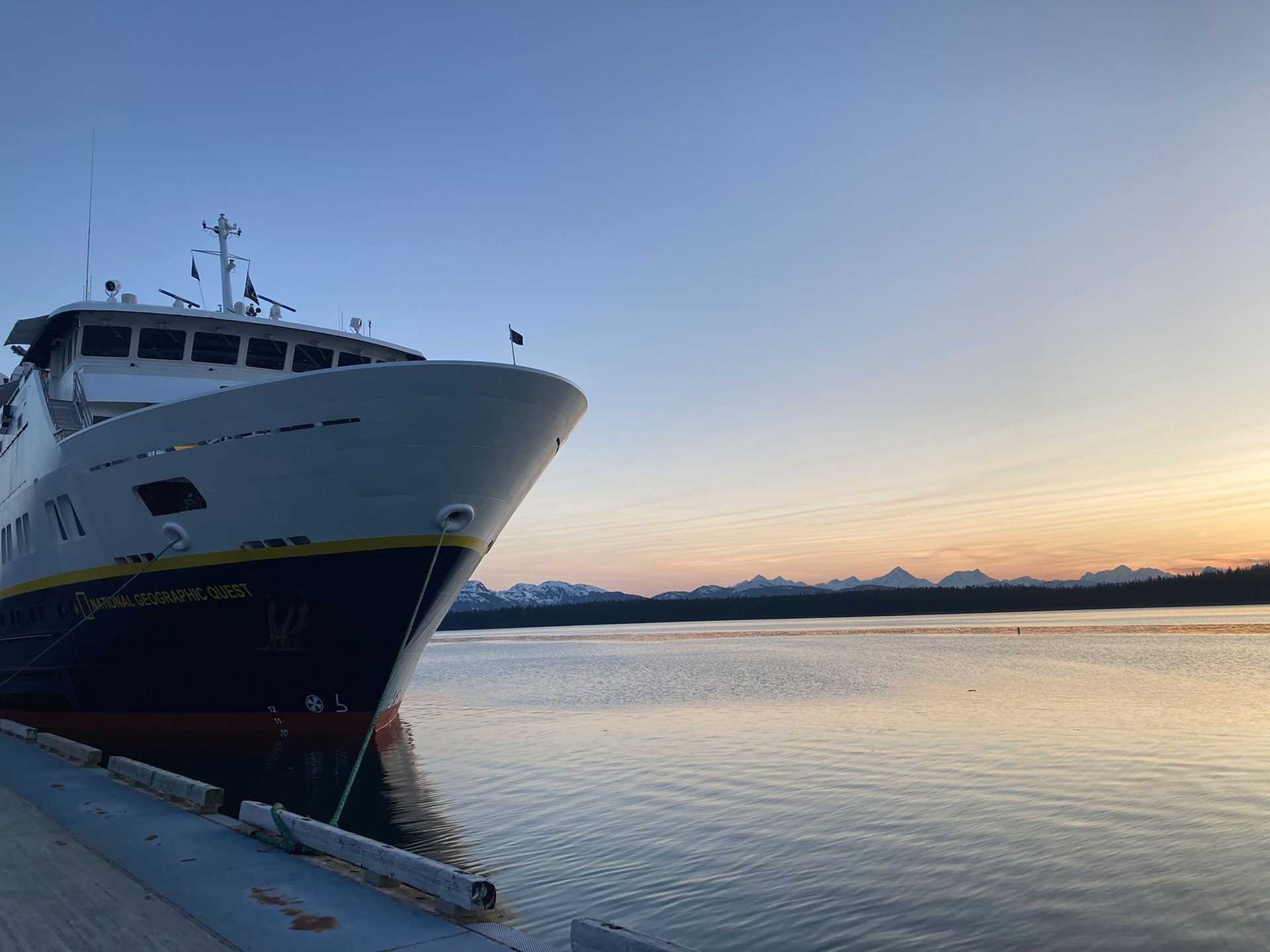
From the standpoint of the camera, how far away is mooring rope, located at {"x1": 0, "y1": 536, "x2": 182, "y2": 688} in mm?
14094

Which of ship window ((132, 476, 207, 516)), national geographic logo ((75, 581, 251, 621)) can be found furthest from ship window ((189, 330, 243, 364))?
national geographic logo ((75, 581, 251, 621))

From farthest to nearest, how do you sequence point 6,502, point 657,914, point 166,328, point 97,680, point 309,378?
point 6,502
point 166,328
point 97,680
point 309,378
point 657,914

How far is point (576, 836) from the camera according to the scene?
10.6 m

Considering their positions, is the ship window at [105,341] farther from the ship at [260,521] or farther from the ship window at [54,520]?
the ship window at [54,520]

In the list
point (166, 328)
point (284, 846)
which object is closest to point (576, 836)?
point (284, 846)

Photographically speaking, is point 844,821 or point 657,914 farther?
point 844,821

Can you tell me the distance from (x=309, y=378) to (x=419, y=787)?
7150mm

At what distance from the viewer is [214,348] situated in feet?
57.8

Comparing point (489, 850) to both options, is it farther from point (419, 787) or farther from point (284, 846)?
point (419, 787)

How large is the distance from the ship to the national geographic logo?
40 millimetres

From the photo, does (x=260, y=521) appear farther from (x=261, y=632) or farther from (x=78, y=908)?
(x=78, y=908)

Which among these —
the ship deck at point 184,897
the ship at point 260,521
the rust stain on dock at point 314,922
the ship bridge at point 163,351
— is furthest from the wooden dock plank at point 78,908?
the ship bridge at point 163,351

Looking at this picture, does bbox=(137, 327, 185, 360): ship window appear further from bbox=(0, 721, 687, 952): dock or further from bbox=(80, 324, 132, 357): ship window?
bbox=(0, 721, 687, 952): dock

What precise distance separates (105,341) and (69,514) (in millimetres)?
3761
